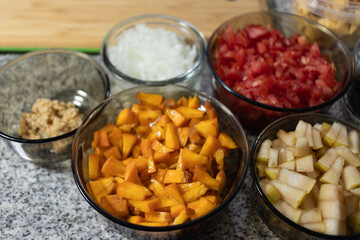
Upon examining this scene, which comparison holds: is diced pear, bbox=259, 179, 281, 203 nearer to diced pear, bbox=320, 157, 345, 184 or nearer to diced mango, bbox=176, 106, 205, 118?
diced pear, bbox=320, 157, 345, 184

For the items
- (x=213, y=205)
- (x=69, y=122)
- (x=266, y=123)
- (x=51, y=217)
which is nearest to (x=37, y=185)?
(x=51, y=217)

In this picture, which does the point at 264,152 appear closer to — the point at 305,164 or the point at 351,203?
the point at 305,164

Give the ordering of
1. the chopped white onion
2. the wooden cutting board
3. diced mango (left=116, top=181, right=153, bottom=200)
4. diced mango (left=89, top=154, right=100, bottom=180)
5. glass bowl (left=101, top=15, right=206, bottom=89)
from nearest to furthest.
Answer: diced mango (left=116, top=181, right=153, bottom=200) < diced mango (left=89, top=154, right=100, bottom=180) < glass bowl (left=101, top=15, right=206, bottom=89) < the chopped white onion < the wooden cutting board

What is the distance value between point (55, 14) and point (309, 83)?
131 centimetres

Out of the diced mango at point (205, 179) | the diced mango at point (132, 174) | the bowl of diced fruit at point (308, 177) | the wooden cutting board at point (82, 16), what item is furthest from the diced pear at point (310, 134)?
the wooden cutting board at point (82, 16)

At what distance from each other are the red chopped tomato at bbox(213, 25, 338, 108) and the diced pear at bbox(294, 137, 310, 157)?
24cm

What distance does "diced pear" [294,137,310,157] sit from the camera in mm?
1212

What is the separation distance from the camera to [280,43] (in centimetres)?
165

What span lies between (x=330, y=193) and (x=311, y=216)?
84 mm

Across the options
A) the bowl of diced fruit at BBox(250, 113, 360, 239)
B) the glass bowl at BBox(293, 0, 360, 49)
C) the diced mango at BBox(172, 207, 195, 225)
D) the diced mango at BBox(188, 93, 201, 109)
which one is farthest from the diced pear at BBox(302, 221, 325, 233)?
the glass bowl at BBox(293, 0, 360, 49)

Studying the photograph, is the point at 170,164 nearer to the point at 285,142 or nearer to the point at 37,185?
the point at 285,142

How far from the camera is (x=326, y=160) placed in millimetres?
1201

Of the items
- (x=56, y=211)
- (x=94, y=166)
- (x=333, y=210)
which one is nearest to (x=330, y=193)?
(x=333, y=210)

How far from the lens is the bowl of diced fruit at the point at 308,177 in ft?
3.59
